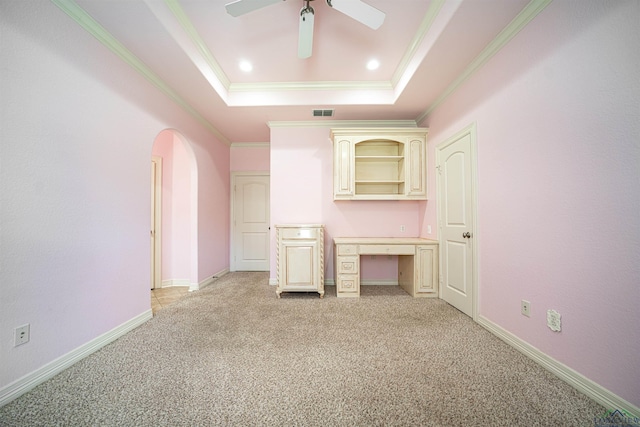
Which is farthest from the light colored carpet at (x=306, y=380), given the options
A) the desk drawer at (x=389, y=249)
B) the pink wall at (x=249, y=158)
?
the pink wall at (x=249, y=158)

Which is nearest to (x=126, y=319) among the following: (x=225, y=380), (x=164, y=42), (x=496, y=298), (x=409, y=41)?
(x=225, y=380)

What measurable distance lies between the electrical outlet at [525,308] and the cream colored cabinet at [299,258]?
2099mm

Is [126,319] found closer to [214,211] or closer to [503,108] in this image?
[214,211]

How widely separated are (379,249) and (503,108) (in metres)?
1.99

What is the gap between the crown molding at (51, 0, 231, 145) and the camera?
5.48 feet

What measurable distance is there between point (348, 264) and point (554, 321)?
6.61ft

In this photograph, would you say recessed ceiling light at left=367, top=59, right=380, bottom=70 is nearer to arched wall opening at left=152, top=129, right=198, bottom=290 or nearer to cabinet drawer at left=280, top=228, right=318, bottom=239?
cabinet drawer at left=280, top=228, right=318, bottom=239

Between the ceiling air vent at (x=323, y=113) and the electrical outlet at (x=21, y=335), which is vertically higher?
the ceiling air vent at (x=323, y=113)

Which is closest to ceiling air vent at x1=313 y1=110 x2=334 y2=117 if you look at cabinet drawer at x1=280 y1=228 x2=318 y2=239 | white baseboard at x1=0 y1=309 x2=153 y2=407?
cabinet drawer at x1=280 y1=228 x2=318 y2=239

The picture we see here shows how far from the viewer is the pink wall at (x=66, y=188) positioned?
138 cm

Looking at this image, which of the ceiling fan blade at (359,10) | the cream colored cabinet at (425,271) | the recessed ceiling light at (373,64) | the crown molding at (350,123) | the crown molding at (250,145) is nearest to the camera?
the ceiling fan blade at (359,10)

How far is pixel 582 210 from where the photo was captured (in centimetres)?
141

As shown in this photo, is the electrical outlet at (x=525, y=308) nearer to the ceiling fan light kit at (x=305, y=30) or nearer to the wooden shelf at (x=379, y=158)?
the wooden shelf at (x=379, y=158)

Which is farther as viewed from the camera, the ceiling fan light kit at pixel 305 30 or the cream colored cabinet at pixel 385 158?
the cream colored cabinet at pixel 385 158
